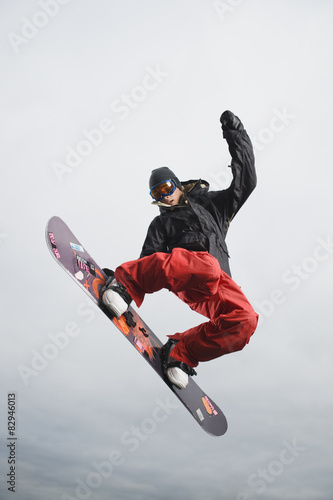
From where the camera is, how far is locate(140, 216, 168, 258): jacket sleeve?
5473 mm

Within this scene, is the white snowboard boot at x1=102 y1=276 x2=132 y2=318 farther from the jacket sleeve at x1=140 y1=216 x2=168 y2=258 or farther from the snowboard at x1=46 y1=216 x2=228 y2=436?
the jacket sleeve at x1=140 y1=216 x2=168 y2=258

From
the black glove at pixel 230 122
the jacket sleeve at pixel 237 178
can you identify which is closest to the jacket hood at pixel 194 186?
the jacket sleeve at pixel 237 178

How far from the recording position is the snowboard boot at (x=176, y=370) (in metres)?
5.56

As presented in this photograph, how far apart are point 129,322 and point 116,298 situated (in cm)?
61

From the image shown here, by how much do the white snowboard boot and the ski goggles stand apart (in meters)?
1.01

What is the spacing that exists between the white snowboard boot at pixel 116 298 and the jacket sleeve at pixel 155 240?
54cm

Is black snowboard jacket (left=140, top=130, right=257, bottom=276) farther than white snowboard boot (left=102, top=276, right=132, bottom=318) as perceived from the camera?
Yes

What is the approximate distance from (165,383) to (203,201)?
1.92m

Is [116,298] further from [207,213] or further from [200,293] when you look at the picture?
[207,213]

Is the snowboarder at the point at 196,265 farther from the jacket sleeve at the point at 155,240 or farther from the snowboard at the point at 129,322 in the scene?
the snowboard at the point at 129,322

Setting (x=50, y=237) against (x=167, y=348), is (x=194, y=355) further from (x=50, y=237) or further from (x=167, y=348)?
(x=50, y=237)

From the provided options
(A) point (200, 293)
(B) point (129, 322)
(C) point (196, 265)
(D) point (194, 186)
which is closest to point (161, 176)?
(D) point (194, 186)

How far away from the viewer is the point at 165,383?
5676 mm

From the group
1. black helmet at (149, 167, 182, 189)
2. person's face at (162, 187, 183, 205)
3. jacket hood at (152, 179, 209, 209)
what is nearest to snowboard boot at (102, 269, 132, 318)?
person's face at (162, 187, 183, 205)
